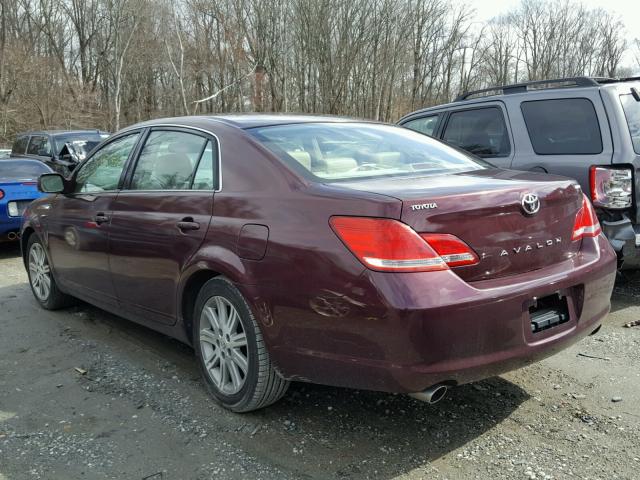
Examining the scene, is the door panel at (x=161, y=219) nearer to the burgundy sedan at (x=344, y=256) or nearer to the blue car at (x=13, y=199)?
the burgundy sedan at (x=344, y=256)

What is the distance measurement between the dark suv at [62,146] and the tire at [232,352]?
1015 centimetres

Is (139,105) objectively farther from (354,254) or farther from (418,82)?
(354,254)

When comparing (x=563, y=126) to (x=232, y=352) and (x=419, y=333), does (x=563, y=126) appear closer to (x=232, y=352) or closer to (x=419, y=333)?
(x=419, y=333)

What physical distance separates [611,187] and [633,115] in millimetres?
747

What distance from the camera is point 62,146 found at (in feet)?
41.8

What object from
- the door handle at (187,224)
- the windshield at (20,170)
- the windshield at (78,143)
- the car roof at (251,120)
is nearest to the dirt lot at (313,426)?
the door handle at (187,224)

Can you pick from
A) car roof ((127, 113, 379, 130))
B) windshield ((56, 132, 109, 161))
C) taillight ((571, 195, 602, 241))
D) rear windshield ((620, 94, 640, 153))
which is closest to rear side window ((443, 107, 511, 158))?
rear windshield ((620, 94, 640, 153))

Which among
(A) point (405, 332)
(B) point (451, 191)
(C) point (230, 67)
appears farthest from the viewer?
(C) point (230, 67)

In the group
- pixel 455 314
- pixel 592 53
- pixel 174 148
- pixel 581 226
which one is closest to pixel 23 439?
pixel 174 148

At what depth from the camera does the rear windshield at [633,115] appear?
15.3 ft

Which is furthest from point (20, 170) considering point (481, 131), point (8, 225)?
point (481, 131)

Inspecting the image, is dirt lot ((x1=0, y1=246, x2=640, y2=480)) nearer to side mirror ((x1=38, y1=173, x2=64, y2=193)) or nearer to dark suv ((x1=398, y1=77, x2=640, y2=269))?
dark suv ((x1=398, y1=77, x2=640, y2=269))

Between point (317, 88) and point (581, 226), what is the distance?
121 ft

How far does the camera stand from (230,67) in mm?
41594
